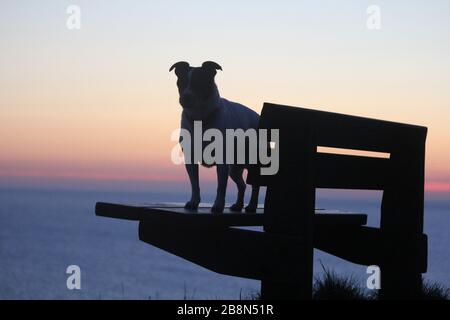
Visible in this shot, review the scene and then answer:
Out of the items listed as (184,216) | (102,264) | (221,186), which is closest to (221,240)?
(184,216)

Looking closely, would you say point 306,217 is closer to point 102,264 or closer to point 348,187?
point 348,187

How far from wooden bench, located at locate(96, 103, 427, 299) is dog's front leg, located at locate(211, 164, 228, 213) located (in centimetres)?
12

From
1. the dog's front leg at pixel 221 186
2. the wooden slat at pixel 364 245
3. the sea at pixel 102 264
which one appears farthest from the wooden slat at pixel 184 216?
the sea at pixel 102 264

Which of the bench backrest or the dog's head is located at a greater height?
the dog's head

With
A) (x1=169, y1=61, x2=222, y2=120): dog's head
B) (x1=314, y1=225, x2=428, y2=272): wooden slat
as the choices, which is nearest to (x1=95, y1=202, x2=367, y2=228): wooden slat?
(x1=314, y1=225, x2=428, y2=272): wooden slat

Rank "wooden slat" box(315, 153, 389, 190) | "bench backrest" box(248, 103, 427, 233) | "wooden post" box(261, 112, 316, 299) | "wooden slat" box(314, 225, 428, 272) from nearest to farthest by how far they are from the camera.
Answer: "wooden post" box(261, 112, 316, 299)
"bench backrest" box(248, 103, 427, 233)
"wooden slat" box(315, 153, 389, 190)
"wooden slat" box(314, 225, 428, 272)

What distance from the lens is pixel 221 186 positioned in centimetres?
516

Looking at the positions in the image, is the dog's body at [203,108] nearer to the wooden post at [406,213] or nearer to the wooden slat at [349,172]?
the wooden slat at [349,172]

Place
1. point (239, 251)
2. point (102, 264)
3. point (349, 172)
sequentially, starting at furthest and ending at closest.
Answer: point (102, 264)
point (349, 172)
point (239, 251)

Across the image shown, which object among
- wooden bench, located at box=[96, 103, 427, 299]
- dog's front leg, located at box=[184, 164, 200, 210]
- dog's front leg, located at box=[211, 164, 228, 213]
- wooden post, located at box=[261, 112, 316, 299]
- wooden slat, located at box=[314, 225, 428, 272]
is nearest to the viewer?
wooden post, located at box=[261, 112, 316, 299]

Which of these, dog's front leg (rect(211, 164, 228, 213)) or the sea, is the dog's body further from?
the sea

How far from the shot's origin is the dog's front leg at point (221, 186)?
5047mm

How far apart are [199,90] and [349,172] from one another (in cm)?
138

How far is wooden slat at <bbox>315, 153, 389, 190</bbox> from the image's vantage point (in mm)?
4715
